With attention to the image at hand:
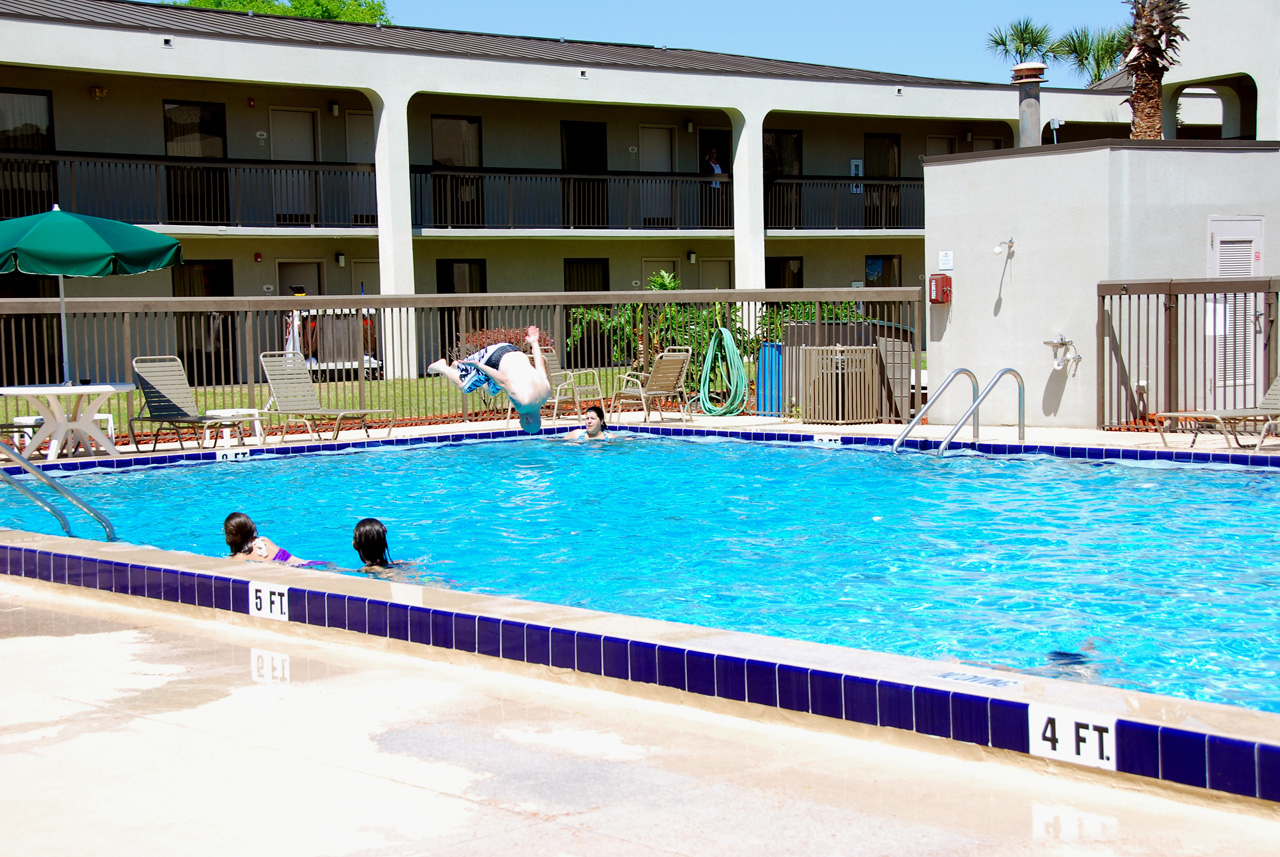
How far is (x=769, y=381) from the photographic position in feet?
56.3

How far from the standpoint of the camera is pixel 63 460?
1324cm

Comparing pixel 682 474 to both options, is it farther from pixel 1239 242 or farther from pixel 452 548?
pixel 1239 242

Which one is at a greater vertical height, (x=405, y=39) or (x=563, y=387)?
(x=405, y=39)

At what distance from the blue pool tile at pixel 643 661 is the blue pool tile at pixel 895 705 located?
90 cm

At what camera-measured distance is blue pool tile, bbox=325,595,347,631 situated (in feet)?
19.8

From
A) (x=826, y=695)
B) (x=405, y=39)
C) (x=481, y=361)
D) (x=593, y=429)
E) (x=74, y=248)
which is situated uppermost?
(x=405, y=39)

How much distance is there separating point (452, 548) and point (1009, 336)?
7.57m

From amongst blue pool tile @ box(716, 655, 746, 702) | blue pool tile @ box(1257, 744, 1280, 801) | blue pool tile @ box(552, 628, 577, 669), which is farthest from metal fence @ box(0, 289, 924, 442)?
blue pool tile @ box(1257, 744, 1280, 801)

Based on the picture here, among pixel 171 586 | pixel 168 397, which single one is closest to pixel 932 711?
pixel 171 586

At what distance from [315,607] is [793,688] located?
251cm

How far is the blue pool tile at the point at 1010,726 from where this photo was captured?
4.10 meters

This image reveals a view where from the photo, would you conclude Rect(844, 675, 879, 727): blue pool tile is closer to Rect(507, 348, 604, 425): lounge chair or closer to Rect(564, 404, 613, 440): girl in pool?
Rect(564, 404, 613, 440): girl in pool

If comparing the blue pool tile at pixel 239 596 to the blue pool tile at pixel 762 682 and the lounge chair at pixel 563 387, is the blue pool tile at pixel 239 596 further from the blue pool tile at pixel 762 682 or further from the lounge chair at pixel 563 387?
the lounge chair at pixel 563 387

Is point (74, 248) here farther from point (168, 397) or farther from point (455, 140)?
point (455, 140)
